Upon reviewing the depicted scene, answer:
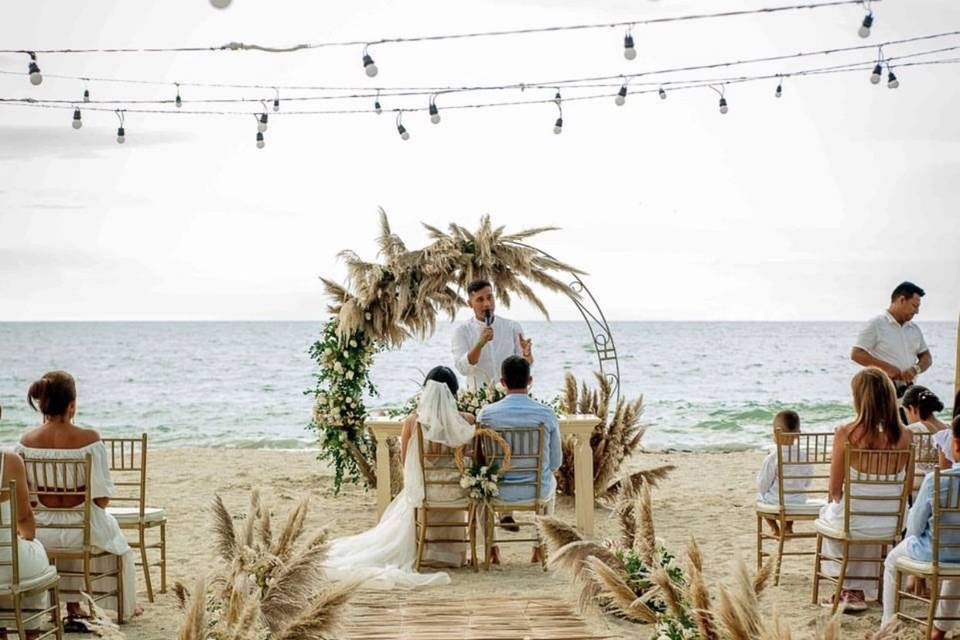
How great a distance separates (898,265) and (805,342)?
14.1m

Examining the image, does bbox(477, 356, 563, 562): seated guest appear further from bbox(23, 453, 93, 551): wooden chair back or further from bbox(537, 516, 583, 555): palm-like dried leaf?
bbox(537, 516, 583, 555): palm-like dried leaf

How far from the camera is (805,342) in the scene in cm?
5094

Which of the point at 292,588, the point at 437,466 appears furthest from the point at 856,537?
the point at 292,588

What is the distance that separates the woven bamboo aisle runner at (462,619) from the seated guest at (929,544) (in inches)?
54.0

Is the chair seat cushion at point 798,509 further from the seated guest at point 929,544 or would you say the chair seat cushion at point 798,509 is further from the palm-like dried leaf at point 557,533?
the palm-like dried leaf at point 557,533

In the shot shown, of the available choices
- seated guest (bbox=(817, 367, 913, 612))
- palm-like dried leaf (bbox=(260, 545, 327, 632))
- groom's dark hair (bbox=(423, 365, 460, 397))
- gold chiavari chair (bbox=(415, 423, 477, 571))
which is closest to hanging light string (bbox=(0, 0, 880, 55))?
groom's dark hair (bbox=(423, 365, 460, 397))

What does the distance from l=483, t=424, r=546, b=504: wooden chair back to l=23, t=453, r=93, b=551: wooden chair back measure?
237cm

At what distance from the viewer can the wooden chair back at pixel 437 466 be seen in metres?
7.16

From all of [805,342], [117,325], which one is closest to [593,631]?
[805,342]

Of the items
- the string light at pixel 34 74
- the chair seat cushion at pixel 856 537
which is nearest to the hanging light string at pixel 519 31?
the string light at pixel 34 74

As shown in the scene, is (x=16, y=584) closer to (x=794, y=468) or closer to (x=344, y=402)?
(x=794, y=468)

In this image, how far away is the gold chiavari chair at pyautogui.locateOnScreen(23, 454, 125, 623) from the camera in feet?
19.0

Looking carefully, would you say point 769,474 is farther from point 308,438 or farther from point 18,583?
point 308,438

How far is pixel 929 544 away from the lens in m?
5.20
